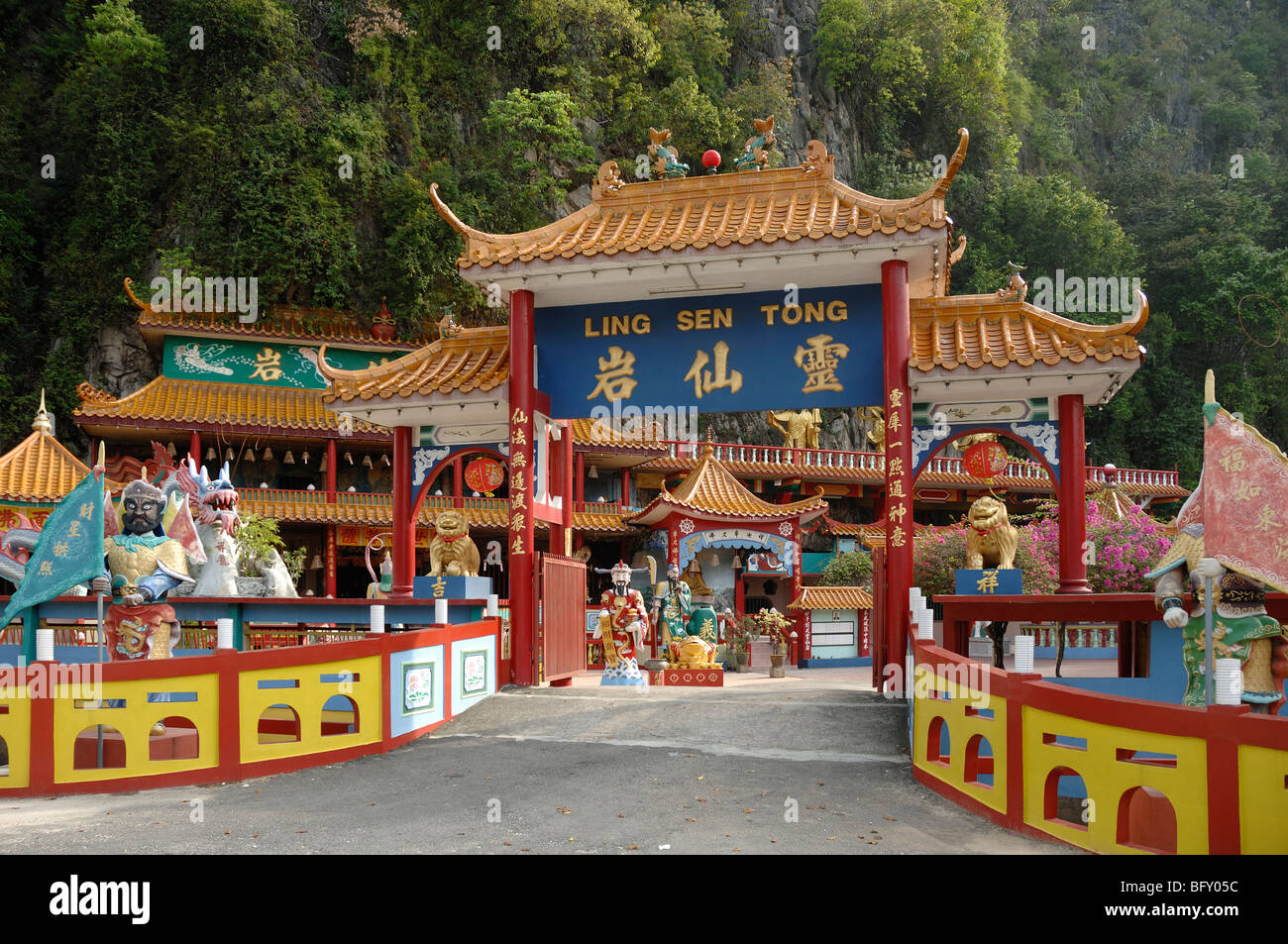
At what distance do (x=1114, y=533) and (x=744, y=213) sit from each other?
9.82m

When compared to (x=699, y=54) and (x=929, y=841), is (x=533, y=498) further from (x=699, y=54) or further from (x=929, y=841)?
(x=699, y=54)

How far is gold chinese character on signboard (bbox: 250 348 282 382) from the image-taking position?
26234 mm

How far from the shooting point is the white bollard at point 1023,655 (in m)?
6.25

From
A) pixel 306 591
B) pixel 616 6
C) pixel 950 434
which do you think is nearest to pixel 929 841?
pixel 950 434

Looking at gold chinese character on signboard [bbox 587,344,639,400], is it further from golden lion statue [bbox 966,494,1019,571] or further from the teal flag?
the teal flag

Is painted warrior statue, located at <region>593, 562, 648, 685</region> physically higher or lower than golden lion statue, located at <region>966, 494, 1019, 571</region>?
lower

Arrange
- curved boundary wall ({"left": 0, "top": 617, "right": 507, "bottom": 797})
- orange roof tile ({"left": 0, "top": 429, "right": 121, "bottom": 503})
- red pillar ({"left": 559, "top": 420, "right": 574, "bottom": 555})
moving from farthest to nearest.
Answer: orange roof tile ({"left": 0, "top": 429, "right": 121, "bottom": 503}) < red pillar ({"left": 559, "top": 420, "right": 574, "bottom": 555}) < curved boundary wall ({"left": 0, "top": 617, "right": 507, "bottom": 797})

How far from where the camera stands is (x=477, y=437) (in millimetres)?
12977

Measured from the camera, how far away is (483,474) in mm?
15383

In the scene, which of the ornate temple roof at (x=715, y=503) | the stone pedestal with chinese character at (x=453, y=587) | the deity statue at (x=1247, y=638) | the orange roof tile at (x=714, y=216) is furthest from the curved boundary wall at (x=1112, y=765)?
the ornate temple roof at (x=715, y=503)

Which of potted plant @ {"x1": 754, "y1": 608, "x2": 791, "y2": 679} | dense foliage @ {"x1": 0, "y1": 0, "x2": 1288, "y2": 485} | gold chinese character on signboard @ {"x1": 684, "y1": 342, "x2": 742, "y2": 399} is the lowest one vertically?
potted plant @ {"x1": 754, "y1": 608, "x2": 791, "y2": 679}

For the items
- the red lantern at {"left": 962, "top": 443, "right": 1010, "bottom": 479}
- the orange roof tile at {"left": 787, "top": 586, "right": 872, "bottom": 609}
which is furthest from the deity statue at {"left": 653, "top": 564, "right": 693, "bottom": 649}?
the orange roof tile at {"left": 787, "top": 586, "right": 872, "bottom": 609}

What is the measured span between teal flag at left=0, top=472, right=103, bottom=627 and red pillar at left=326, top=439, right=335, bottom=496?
16.0 metres

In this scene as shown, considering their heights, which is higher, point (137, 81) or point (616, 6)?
point (616, 6)
